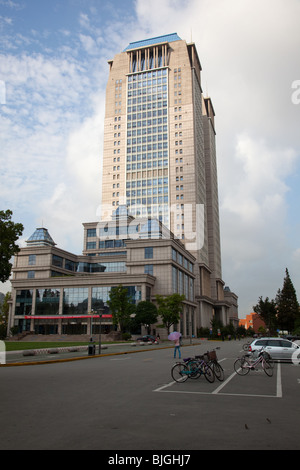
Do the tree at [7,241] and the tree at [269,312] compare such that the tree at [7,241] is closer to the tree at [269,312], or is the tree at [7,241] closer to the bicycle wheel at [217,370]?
the bicycle wheel at [217,370]

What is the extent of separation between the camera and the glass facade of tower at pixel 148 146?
4274 inches

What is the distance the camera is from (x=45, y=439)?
21.9 ft

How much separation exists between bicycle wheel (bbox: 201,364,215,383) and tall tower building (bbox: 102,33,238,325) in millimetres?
87113

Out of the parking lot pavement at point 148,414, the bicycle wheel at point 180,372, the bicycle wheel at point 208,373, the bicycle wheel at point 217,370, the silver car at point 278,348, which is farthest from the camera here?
the silver car at point 278,348

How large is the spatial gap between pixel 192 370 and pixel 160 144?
10252 cm

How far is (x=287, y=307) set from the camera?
3442 inches

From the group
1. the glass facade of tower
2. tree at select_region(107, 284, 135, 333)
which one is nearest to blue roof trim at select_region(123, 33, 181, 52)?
the glass facade of tower

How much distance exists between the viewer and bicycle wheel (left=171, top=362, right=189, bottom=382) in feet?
46.3

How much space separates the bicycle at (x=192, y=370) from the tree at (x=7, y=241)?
16.4 metres

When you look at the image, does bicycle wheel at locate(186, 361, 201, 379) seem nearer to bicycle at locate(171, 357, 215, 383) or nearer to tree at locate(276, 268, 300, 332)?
bicycle at locate(171, 357, 215, 383)

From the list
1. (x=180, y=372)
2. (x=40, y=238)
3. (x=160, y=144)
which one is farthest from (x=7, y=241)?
(x=160, y=144)

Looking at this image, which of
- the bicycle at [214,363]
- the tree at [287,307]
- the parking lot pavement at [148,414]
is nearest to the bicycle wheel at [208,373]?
the bicycle at [214,363]
